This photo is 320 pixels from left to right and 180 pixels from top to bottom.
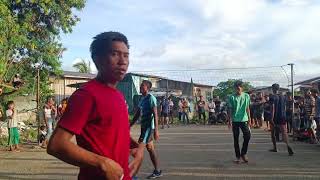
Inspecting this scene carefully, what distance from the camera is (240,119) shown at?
10695mm

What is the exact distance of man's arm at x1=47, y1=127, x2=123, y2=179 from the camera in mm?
2428

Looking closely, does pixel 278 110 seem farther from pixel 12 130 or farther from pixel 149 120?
pixel 12 130

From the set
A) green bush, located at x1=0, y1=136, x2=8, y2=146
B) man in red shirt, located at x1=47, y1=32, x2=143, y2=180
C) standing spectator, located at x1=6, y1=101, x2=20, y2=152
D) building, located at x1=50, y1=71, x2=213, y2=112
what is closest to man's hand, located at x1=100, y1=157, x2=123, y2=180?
man in red shirt, located at x1=47, y1=32, x2=143, y2=180

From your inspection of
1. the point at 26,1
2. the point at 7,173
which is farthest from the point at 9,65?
the point at 7,173

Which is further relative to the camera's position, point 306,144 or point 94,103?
point 306,144

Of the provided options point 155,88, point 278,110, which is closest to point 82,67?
point 155,88

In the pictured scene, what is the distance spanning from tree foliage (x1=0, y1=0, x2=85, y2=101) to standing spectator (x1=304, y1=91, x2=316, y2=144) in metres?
10.0

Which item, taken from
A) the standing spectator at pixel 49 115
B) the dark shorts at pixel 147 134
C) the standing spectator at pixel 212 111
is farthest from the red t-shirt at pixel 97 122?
the standing spectator at pixel 212 111

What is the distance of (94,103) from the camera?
8.47 feet

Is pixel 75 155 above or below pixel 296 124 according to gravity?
above

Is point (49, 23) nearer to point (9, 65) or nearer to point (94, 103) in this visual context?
point (9, 65)

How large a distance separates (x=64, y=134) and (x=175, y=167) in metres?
7.79

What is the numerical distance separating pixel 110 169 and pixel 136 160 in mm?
657

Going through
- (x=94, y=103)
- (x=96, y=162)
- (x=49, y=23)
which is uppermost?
(x=49, y=23)
